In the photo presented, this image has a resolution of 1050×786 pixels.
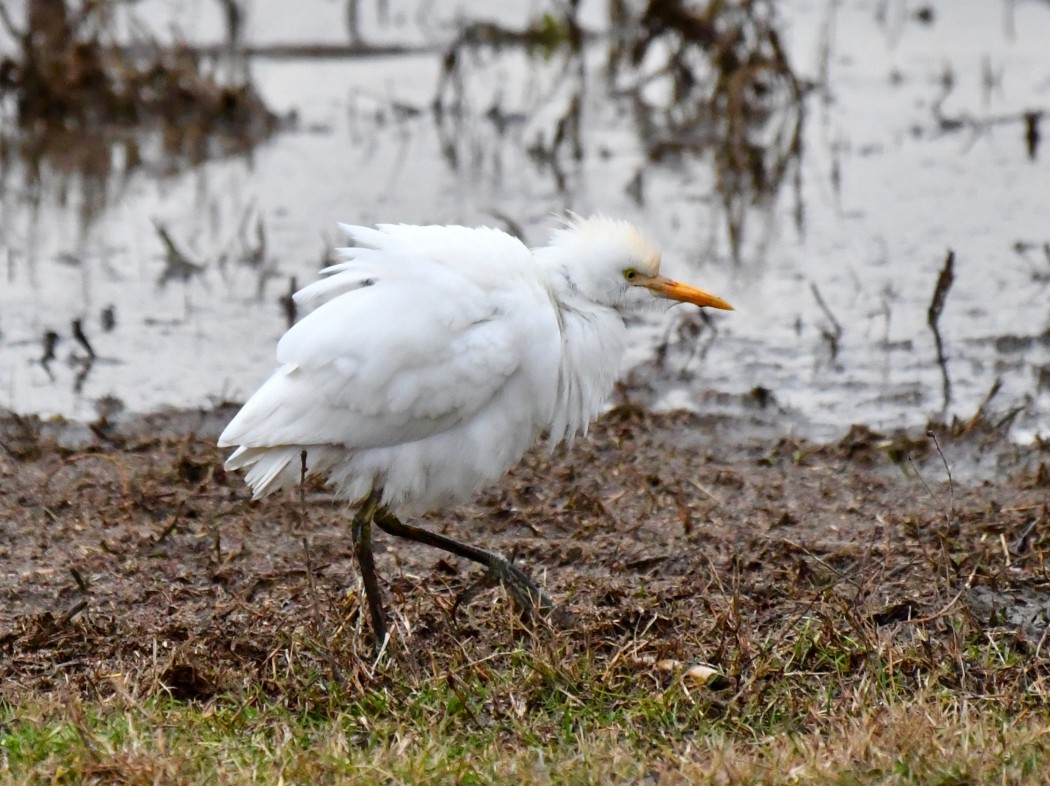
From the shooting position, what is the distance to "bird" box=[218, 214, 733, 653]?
14.5ft

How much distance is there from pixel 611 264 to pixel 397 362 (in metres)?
0.74

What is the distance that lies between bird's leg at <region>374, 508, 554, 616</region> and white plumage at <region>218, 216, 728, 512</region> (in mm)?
182

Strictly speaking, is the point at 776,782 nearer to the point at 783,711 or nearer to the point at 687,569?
the point at 783,711

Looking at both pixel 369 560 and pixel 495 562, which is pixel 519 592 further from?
pixel 369 560

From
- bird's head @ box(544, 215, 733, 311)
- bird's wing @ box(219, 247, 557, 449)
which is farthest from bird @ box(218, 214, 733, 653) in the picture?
bird's head @ box(544, 215, 733, 311)

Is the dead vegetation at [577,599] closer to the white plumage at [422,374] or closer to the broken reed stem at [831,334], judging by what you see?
the white plumage at [422,374]

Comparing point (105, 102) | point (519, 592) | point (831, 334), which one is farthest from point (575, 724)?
point (105, 102)

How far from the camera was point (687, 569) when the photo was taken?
16.2 feet

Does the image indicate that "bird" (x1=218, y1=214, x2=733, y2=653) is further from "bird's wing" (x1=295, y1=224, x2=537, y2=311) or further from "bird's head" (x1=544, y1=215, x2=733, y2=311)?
"bird's head" (x1=544, y1=215, x2=733, y2=311)

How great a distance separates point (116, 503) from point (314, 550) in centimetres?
82

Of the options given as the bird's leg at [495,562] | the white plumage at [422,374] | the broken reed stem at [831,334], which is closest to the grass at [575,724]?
the bird's leg at [495,562]

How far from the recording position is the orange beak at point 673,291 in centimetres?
489

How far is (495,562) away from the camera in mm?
4656

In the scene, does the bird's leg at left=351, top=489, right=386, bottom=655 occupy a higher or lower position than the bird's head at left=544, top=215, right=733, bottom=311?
lower
